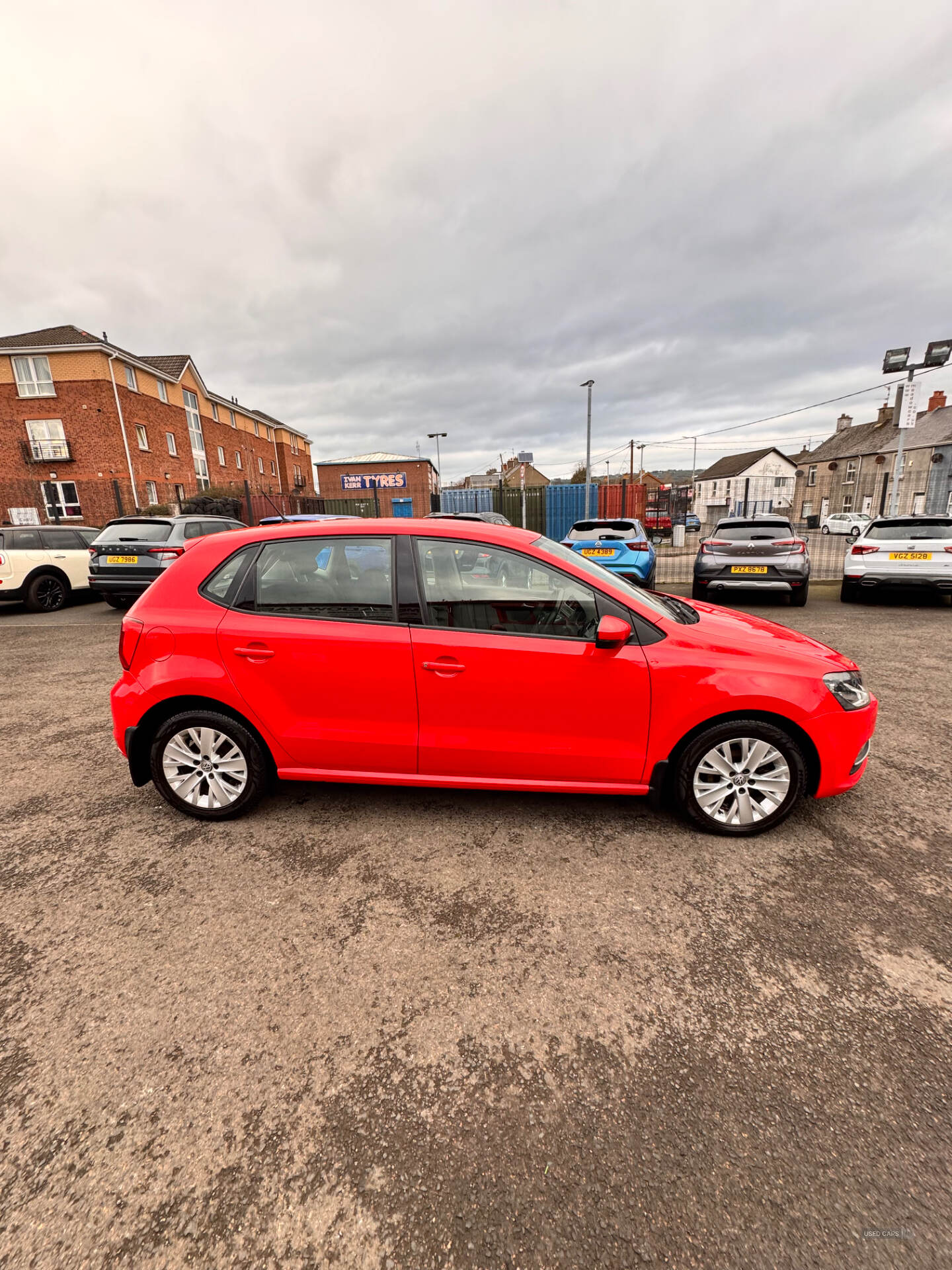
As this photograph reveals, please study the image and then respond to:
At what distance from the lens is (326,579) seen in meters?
3.02

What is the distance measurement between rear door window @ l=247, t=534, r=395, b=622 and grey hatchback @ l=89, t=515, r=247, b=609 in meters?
6.44

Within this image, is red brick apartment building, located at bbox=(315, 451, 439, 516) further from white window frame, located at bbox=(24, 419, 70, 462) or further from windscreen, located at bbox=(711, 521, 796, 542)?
windscreen, located at bbox=(711, 521, 796, 542)

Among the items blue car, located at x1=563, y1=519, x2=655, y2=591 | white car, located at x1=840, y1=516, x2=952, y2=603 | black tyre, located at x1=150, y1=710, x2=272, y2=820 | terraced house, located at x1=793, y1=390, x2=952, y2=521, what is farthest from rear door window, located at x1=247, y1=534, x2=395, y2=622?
terraced house, located at x1=793, y1=390, x2=952, y2=521

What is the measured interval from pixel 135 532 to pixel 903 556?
1238 cm

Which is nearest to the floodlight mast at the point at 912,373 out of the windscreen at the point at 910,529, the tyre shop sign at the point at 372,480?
the windscreen at the point at 910,529

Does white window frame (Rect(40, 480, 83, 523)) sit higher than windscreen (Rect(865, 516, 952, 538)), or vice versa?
white window frame (Rect(40, 480, 83, 523))

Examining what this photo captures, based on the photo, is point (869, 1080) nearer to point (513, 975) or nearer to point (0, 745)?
point (513, 975)

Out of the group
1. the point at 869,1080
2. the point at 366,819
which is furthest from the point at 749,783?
the point at 366,819

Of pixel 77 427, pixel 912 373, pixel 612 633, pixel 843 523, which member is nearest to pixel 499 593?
pixel 612 633

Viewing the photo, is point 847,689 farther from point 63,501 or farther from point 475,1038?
point 63,501

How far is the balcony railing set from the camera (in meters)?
27.0

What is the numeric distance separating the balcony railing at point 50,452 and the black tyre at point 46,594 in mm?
22045

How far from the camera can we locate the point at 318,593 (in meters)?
3.00

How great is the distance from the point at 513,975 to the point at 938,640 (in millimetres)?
7537
